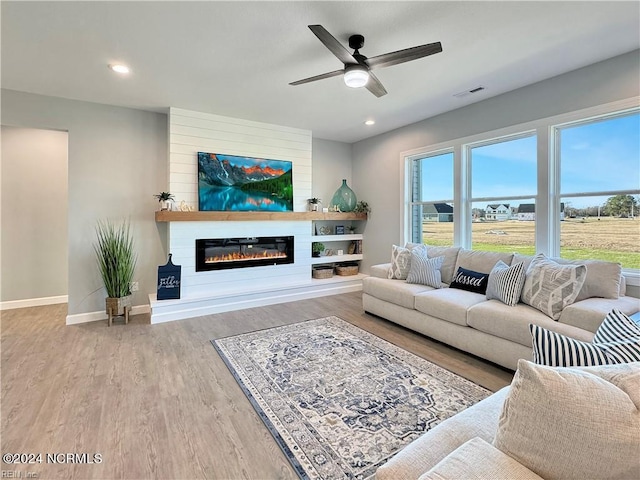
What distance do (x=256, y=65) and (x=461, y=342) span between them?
3.38 m

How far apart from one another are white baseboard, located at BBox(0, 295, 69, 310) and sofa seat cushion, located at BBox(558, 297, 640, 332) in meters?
6.26

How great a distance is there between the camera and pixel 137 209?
14.4 feet

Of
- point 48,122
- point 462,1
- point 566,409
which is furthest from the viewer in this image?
point 48,122

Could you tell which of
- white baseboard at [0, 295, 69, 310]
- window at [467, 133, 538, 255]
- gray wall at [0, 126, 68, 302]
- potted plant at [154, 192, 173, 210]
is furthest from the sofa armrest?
gray wall at [0, 126, 68, 302]

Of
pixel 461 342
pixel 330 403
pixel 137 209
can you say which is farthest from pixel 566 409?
pixel 137 209

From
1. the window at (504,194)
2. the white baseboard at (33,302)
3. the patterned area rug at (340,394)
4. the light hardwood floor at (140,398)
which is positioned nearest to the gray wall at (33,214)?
the white baseboard at (33,302)

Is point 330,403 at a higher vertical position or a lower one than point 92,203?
lower

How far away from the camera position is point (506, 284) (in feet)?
9.84

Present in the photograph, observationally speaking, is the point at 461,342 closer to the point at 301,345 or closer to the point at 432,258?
the point at 432,258

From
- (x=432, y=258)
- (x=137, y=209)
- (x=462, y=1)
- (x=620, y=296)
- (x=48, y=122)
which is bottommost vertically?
(x=620, y=296)

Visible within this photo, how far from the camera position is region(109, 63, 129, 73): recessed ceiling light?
10.0ft

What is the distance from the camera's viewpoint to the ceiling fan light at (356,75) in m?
2.53

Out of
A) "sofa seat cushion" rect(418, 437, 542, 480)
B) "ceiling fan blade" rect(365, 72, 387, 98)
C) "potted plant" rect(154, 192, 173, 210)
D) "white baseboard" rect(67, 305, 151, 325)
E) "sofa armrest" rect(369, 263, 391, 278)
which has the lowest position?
"white baseboard" rect(67, 305, 151, 325)

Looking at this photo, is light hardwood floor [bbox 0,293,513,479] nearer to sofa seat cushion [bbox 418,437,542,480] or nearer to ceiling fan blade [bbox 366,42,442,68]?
sofa seat cushion [bbox 418,437,542,480]
